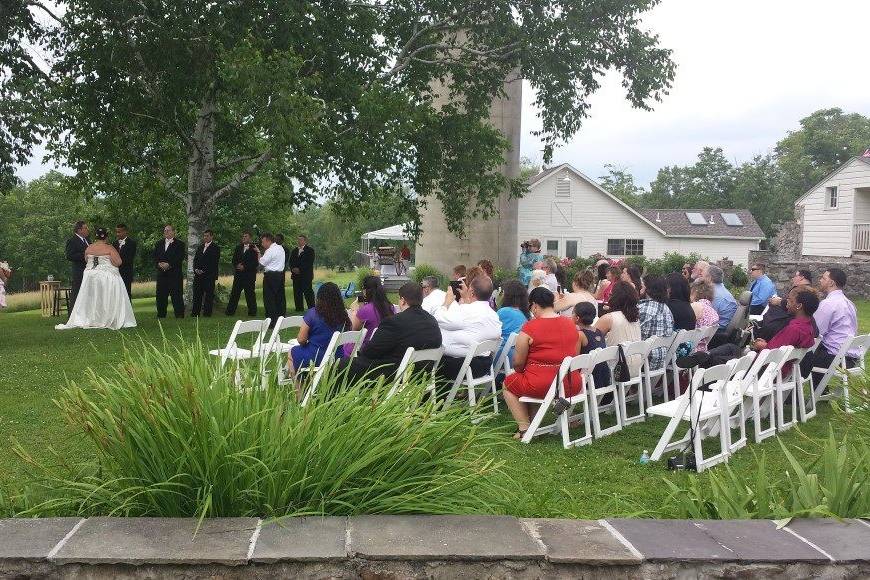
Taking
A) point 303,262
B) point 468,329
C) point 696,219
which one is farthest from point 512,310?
point 696,219

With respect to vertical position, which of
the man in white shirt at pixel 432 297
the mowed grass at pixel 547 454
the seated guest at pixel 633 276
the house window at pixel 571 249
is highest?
the house window at pixel 571 249

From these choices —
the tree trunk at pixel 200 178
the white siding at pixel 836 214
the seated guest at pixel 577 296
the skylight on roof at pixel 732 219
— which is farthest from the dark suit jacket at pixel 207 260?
the skylight on roof at pixel 732 219

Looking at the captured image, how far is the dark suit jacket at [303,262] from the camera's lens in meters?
20.3

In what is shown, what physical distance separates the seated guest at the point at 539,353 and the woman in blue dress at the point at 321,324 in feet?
5.90

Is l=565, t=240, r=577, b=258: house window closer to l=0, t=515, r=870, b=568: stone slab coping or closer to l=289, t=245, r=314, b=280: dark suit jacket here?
l=289, t=245, r=314, b=280: dark suit jacket

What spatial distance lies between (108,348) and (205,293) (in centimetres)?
634

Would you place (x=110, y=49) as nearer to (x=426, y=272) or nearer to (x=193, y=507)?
(x=193, y=507)

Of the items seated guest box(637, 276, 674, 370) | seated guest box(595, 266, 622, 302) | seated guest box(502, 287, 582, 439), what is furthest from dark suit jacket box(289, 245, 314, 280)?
seated guest box(502, 287, 582, 439)

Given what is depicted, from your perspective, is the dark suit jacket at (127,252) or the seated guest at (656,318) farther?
the dark suit jacket at (127,252)

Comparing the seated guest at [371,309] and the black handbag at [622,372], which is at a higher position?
the seated guest at [371,309]

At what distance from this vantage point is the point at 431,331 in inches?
320

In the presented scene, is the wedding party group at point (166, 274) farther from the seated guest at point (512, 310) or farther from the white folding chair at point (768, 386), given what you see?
the white folding chair at point (768, 386)

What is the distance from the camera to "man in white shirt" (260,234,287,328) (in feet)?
58.9

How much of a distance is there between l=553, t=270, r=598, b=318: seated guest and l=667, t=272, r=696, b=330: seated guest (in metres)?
0.90
